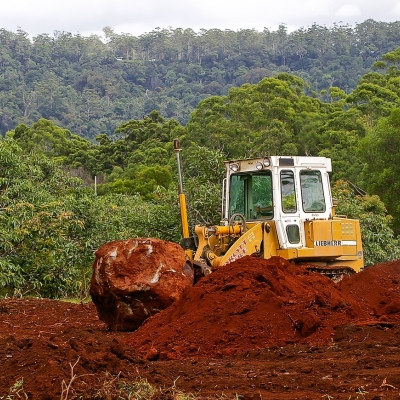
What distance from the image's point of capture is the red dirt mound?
1015 centimetres

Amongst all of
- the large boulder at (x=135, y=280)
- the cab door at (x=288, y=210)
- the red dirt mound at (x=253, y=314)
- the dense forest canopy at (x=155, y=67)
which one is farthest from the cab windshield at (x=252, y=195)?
the dense forest canopy at (x=155, y=67)

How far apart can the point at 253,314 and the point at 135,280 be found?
1980mm

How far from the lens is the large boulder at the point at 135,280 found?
11.8 m

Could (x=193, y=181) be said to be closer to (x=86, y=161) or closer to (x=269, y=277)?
(x=269, y=277)

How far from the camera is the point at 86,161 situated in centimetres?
6788

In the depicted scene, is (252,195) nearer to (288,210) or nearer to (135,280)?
(288,210)

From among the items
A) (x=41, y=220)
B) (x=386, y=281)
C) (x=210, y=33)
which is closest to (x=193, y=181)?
(x=41, y=220)

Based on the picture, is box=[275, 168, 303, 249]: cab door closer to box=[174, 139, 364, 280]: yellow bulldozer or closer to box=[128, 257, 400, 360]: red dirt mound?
box=[174, 139, 364, 280]: yellow bulldozer

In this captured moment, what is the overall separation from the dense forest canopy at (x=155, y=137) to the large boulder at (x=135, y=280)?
19.0 ft

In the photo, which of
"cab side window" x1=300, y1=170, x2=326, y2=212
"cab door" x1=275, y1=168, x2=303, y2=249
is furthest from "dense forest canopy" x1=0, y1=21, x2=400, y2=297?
"cab side window" x1=300, y1=170, x2=326, y2=212

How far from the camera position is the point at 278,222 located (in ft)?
45.6

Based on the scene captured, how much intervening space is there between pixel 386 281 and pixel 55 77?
150m

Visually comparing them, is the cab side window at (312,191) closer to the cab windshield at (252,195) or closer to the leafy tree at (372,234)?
the cab windshield at (252,195)

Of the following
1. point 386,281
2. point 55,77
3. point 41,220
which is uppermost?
point 55,77
